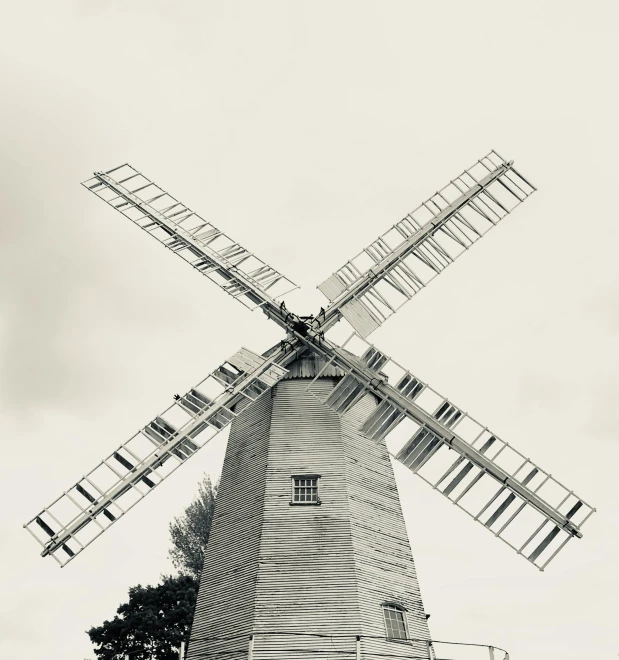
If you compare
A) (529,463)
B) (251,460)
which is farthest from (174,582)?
(529,463)

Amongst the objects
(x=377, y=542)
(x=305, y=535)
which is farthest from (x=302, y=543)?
(x=377, y=542)

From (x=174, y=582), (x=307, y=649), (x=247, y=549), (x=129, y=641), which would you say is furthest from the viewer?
(x=174, y=582)

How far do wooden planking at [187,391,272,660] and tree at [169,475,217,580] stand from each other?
28565 mm

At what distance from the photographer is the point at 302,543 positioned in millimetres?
18000

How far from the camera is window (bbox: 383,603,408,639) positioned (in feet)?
56.6

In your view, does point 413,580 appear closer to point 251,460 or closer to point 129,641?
point 251,460

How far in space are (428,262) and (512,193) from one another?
420cm

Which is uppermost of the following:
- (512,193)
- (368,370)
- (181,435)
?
(512,193)

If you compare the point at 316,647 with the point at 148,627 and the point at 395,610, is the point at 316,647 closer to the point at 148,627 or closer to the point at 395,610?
the point at 395,610

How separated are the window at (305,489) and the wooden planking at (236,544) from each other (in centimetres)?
78

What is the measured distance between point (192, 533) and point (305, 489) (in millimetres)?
31856

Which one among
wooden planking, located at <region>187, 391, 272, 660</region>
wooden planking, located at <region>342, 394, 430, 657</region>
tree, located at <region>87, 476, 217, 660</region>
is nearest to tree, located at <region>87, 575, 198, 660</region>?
tree, located at <region>87, 476, 217, 660</region>

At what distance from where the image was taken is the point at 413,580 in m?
18.6

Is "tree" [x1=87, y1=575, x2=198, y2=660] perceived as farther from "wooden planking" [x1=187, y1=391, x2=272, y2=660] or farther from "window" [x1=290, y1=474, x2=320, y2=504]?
"window" [x1=290, y1=474, x2=320, y2=504]
